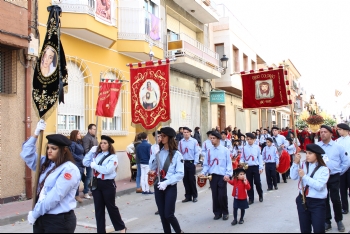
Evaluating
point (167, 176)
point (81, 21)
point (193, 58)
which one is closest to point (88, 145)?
point (81, 21)

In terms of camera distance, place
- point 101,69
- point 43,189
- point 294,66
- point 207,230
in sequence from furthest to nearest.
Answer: point 294,66
point 101,69
point 207,230
point 43,189

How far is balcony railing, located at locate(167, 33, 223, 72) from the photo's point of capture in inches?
710

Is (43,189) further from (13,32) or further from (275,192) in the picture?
(275,192)

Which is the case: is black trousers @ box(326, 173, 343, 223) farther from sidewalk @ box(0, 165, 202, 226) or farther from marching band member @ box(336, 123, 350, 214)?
sidewalk @ box(0, 165, 202, 226)

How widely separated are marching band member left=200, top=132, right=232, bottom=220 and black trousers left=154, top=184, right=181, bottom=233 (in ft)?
7.03

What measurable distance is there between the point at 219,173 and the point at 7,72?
20.0 ft

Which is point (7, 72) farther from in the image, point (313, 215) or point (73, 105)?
point (313, 215)

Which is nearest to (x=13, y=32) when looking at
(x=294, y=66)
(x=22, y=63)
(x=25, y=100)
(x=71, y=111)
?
(x=22, y=63)

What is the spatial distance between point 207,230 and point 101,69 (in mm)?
8090

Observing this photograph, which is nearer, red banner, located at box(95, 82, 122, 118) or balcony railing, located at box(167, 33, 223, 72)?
red banner, located at box(95, 82, 122, 118)

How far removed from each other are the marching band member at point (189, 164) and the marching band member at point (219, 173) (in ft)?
6.54

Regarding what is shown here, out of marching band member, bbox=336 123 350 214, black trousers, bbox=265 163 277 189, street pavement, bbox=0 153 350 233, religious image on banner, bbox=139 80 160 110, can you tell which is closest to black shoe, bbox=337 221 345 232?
street pavement, bbox=0 153 350 233

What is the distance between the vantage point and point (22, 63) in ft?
33.0

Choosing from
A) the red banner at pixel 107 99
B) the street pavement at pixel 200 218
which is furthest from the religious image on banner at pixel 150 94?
the red banner at pixel 107 99
